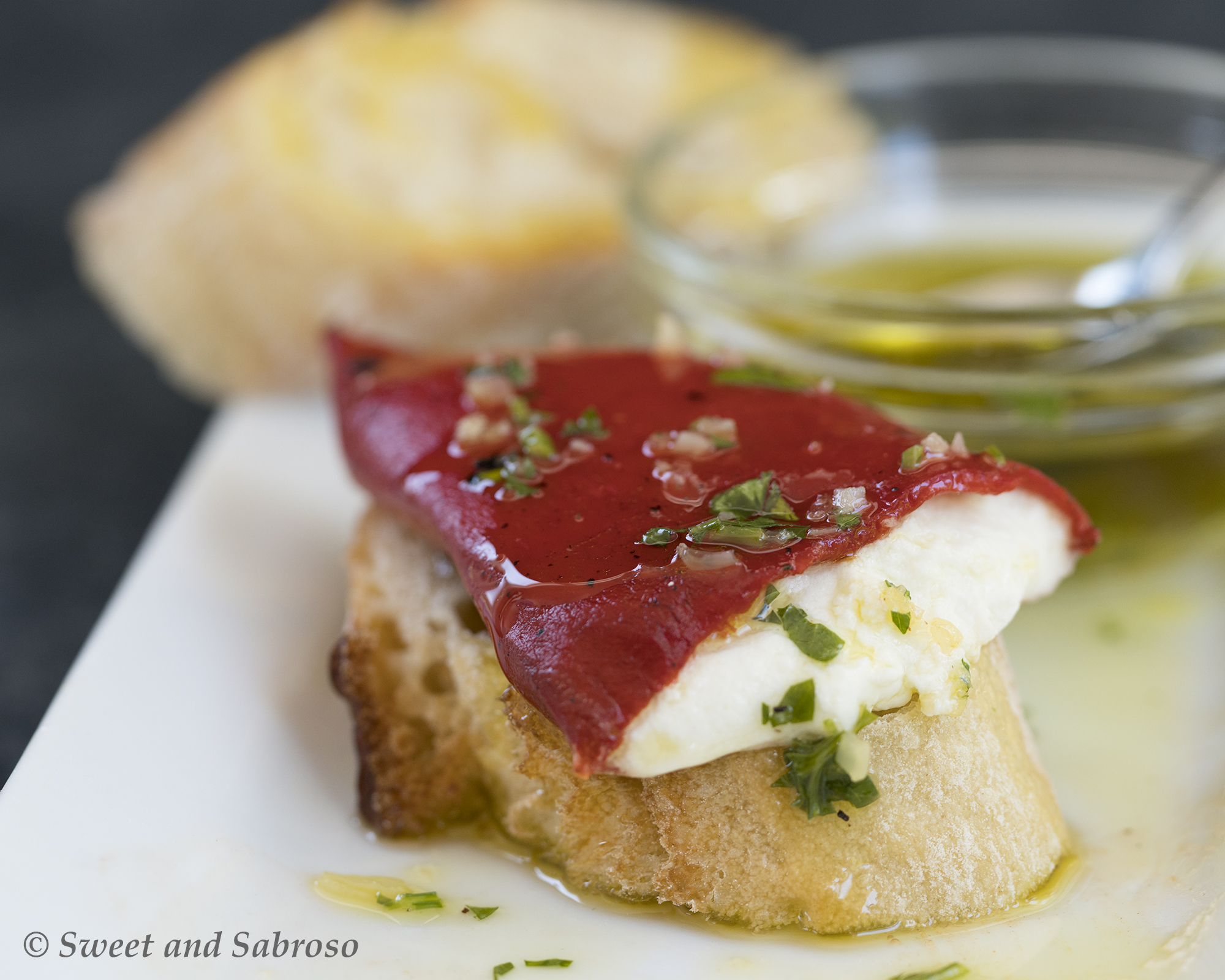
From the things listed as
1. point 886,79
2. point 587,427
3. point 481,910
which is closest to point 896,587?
point 587,427

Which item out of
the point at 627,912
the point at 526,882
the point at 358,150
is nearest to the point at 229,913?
the point at 526,882

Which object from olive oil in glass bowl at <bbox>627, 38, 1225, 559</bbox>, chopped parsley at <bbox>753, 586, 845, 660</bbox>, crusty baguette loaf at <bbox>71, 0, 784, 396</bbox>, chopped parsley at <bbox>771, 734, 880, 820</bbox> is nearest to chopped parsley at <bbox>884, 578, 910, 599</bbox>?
chopped parsley at <bbox>753, 586, 845, 660</bbox>

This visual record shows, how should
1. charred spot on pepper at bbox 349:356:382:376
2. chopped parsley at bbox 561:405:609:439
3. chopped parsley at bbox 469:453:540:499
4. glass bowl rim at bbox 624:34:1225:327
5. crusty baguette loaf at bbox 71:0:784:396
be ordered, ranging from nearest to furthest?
chopped parsley at bbox 469:453:540:499 < chopped parsley at bbox 561:405:609:439 < charred spot on pepper at bbox 349:356:382:376 < glass bowl rim at bbox 624:34:1225:327 < crusty baguette loaf at bbox 71:0:784:396

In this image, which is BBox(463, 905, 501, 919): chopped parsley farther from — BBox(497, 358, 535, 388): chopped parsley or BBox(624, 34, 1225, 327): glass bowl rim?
BBox(624, 34, 1225, 327): glass bowl rim

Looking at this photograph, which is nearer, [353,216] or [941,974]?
[941,974]

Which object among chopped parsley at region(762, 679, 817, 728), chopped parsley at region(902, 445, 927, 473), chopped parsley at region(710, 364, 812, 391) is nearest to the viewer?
chopped parsley at region(762, 679, 817, 728)

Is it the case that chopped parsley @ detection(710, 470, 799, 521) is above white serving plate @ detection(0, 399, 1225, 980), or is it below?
above

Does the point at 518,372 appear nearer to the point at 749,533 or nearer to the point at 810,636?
the point at 749,533
